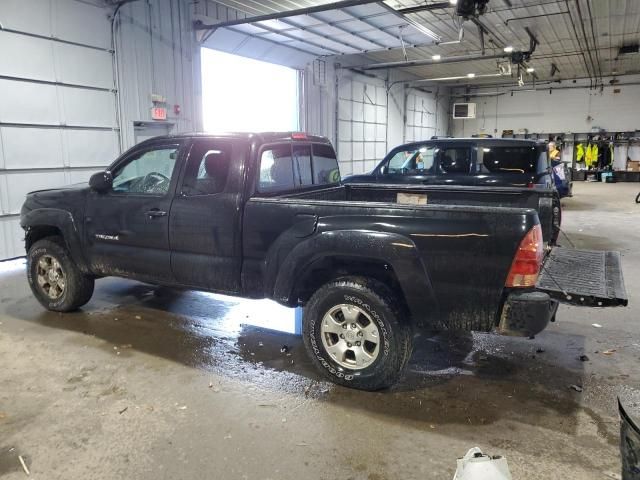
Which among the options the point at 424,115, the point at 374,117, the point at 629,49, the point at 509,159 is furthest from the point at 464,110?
the point at 509,159

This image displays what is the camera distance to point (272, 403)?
3.15 m

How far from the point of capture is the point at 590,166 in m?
22.5

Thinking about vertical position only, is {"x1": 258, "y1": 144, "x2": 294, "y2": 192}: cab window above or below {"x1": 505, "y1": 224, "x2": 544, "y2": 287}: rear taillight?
above

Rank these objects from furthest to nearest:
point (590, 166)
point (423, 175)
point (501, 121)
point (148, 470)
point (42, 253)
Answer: point (501, 121) < point (590, 166) < point (423, 175) < point (42, 253) < point (148, 470)

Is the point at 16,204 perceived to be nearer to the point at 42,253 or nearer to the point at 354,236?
the point at 42,253

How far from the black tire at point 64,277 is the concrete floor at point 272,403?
14 centimetres

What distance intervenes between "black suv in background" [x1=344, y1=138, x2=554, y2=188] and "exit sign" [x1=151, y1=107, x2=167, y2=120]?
151 inches

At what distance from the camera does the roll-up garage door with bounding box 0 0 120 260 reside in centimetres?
716

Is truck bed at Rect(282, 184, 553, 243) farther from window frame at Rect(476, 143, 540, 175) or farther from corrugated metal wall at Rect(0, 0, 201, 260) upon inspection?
corrugated metal wall at Rect(0, 0, 201, 260)

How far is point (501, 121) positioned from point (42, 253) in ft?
80.2

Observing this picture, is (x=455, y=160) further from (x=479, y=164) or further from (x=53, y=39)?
(x=53, y=39)

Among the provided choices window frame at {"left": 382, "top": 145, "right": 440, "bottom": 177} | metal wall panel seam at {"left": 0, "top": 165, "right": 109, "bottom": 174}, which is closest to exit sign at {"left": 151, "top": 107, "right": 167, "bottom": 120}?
metal wall panel seam at {"left": 0, "top": 165, "right": 109, "bottom": 174}

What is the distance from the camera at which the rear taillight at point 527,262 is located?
274 cm

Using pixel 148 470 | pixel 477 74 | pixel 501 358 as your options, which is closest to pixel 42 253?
pixel 148 470
